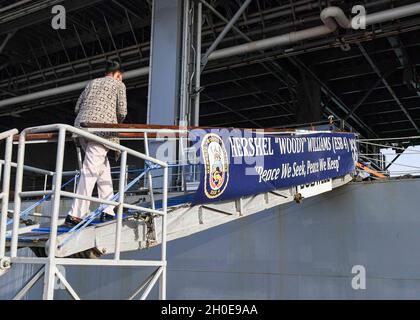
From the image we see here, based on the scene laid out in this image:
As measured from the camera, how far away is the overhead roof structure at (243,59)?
11539 mm

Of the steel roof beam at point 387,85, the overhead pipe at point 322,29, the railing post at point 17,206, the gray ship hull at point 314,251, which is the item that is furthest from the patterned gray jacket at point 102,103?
the steel roof beam at point 387,85

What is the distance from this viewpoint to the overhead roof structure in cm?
1154

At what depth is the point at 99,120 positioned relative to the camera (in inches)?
185

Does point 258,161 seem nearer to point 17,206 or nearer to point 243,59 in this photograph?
point 17,206

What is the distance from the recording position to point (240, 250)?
350 inches

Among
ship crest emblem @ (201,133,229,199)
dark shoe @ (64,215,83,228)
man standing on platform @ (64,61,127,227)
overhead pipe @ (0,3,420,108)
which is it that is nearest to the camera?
dark shoe @ (64,215,83,228)

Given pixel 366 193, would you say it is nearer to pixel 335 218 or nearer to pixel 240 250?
pixel 335 218

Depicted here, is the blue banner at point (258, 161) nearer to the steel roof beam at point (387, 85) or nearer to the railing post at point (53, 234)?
the railing post at point (53, 234)

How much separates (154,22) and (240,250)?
5.27 meters

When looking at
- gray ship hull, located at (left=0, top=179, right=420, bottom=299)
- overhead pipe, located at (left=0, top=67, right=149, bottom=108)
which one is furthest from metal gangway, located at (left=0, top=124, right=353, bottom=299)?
overhead pipe, located at (left=0, top=67, right=149, bottom=108)

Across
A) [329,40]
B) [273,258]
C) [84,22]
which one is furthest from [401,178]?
[84,22]

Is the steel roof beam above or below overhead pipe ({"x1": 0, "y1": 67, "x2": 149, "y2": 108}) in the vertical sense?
above

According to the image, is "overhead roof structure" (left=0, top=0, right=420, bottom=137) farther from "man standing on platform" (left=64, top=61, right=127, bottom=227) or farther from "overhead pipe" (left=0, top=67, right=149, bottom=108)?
"man standing on platform" (left=64, top=61, right=127, bottom=227)

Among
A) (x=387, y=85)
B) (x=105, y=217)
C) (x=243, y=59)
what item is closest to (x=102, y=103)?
(x=105, y=217)
